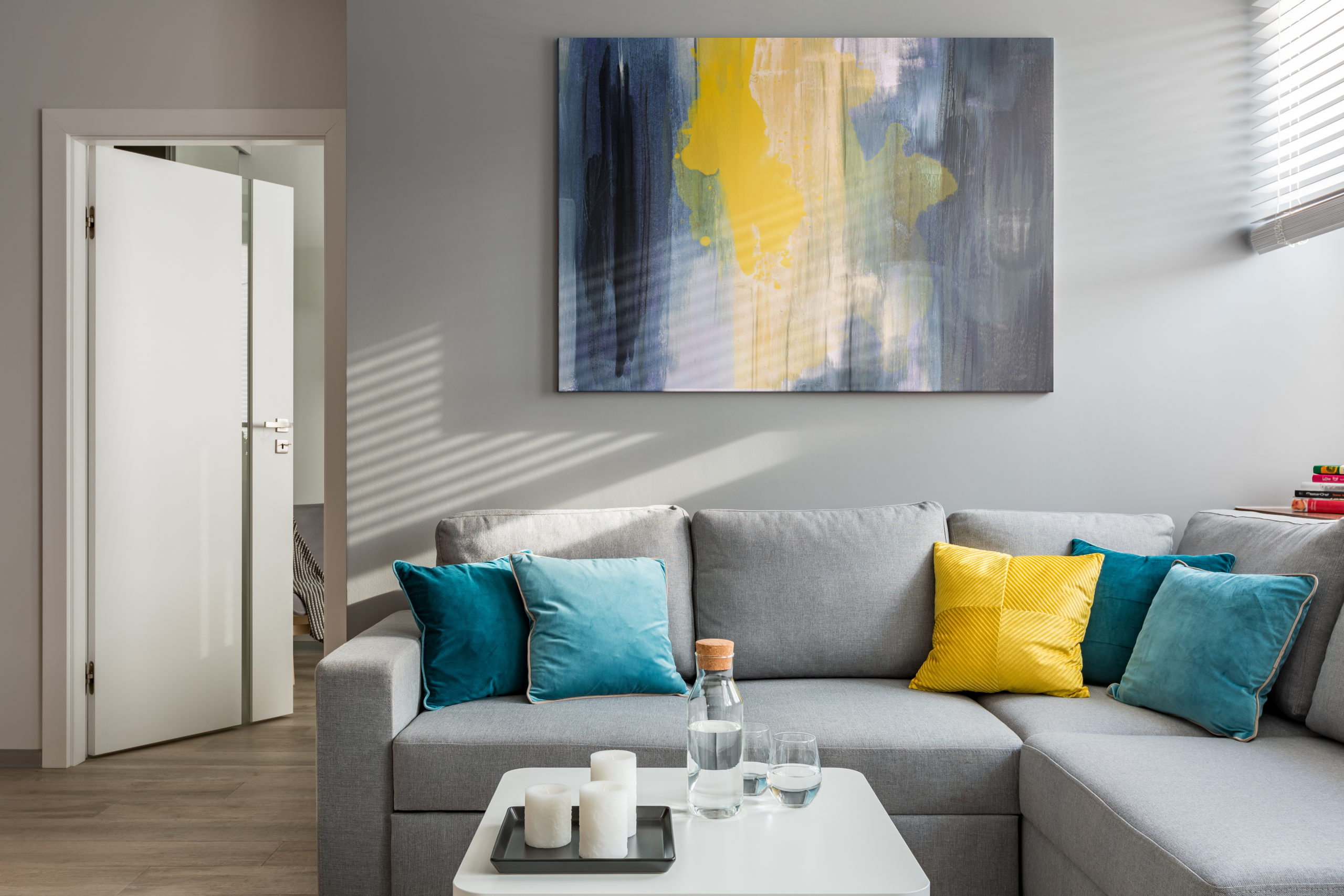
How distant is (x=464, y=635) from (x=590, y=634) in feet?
1.01

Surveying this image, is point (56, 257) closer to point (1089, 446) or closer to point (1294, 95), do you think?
point (1089, 446)

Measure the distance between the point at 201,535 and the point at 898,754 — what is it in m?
2.74

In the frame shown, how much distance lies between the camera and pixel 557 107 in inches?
114

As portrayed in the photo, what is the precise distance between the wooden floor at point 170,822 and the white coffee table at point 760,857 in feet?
4.09

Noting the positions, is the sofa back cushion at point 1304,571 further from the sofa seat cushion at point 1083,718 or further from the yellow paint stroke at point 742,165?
the yellow paint stroke at point 742,165

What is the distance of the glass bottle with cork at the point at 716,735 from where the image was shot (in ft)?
4.71

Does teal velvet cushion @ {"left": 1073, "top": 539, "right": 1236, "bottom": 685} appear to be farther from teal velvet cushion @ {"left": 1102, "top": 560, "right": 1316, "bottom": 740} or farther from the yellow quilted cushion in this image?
teal velvet cushion @ {"left": 1102, "top": 560, "right": 1316, "bottom": 740}

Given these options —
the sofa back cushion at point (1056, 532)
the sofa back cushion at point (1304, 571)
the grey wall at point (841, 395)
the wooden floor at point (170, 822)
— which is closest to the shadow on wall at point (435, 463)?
the grey wall at point (841, 395)

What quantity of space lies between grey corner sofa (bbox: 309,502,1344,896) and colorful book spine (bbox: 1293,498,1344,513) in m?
0.16

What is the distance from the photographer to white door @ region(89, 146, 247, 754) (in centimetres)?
326

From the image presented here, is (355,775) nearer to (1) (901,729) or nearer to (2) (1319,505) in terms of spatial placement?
(1) (901,729)

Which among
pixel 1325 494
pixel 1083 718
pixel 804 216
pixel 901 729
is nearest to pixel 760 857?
pixel 901 729

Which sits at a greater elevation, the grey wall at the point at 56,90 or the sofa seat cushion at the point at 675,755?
the grey wall at the point at 56,90

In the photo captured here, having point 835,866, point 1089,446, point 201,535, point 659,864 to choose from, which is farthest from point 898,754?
point 201,535
